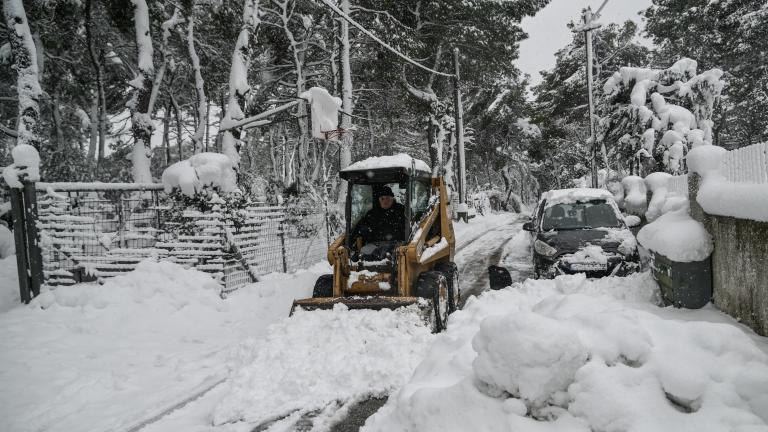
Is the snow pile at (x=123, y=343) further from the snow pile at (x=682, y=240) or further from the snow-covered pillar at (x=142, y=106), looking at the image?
the snow pile at (x=682, y=240)

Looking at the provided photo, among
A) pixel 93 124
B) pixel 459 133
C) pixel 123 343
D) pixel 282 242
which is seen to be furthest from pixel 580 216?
pixel 93 124

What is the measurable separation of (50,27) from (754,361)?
67.7 feet

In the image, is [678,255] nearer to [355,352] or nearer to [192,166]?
[355,352]

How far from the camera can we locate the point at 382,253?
22.0 feet

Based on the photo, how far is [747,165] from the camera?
4719 millimetres

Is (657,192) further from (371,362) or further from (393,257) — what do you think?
(371,362)

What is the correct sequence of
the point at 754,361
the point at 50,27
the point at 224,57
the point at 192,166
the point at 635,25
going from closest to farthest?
the point at 754,361
the point at 192,166
the point at 50,27
the point at 224,57
the point at 635,25

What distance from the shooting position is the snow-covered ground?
2875 mm

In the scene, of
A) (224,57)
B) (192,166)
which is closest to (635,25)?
(224,57)

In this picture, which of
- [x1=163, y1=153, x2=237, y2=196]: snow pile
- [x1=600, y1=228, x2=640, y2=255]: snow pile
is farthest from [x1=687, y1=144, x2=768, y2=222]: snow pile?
[x1=163, y1=153, x2=237, y2=196]: snow pile

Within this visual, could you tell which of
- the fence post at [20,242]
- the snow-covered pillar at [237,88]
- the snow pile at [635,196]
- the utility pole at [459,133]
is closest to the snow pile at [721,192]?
the snow pile at [635,196]

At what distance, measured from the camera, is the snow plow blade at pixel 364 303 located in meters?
5.59

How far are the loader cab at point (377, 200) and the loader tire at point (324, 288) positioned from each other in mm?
470

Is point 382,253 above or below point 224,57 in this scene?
below
